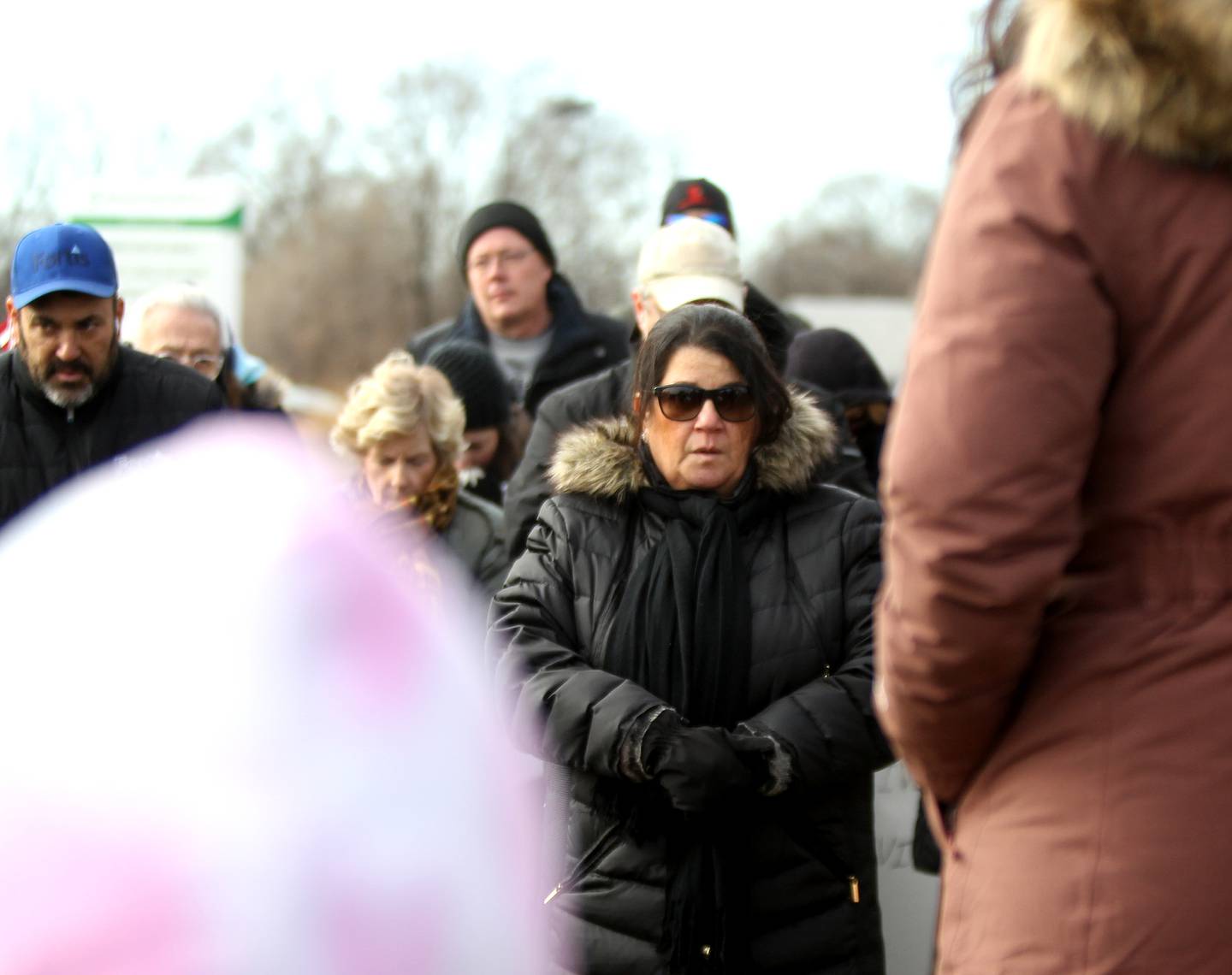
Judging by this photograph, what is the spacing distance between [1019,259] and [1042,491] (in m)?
0.26

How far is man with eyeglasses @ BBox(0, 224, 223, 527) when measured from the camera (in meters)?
4.10

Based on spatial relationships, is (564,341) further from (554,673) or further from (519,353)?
(554,673)

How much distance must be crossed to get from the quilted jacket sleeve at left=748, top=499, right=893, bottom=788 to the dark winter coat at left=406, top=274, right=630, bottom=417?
3.03m

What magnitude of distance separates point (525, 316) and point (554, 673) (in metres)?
3.44

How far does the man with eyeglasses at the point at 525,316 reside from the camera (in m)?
6.50

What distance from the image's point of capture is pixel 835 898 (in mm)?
3357

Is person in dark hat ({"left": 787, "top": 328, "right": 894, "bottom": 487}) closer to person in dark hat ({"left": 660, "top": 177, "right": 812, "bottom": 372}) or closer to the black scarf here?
person in dark hat ({"left": 660, "top": 177, "right": 812, "bottom": 372})

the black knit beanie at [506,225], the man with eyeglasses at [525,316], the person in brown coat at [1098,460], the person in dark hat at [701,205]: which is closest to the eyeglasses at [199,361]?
the man with eyeglasses at [525,316]

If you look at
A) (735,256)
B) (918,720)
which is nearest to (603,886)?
(918,720)

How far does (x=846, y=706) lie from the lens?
3.30m

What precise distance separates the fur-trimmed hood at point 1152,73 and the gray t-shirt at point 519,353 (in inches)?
188

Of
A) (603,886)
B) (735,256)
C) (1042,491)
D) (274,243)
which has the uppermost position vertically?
(1042,491)

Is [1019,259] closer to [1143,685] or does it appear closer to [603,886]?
[1143,685]

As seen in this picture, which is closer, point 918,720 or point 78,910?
point 78,910
